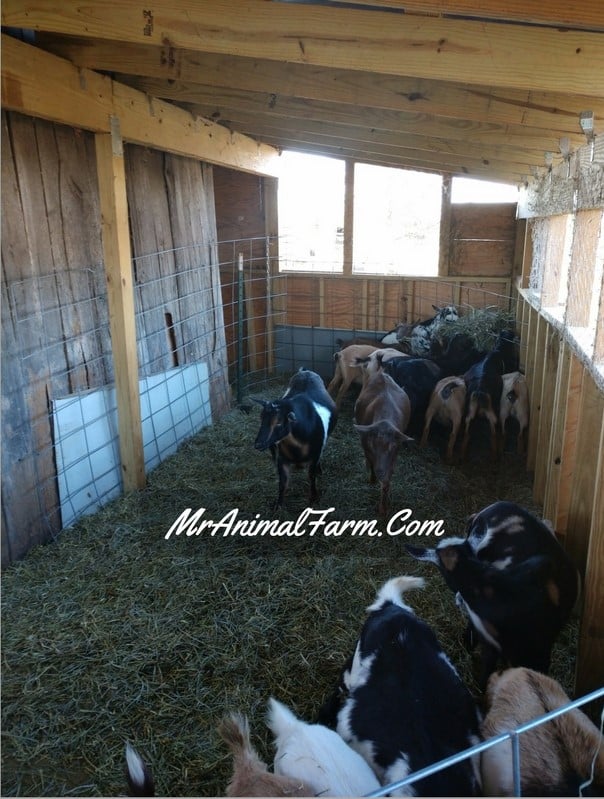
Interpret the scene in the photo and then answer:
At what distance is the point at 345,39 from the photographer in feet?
9.33

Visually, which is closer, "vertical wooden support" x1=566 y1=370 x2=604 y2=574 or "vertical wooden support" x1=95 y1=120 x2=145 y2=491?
"vertical wooden support" x1=566 y1=370 x2=604 y2=574

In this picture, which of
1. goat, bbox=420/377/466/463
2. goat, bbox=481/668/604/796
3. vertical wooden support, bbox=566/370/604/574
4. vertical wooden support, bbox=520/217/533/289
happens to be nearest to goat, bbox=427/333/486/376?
goat, bbox=420/377/466/463

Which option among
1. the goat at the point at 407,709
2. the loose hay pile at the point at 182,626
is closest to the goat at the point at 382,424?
the loose hay pile at the point at 182,626

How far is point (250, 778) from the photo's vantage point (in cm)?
219

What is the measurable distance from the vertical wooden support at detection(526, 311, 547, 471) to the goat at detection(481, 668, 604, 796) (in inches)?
121

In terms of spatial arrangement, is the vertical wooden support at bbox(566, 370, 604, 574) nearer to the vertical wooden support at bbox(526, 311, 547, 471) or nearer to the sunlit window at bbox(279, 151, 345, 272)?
the vertical wooden support at bbox(526, 311, 547, 471)

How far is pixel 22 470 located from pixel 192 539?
1.35m

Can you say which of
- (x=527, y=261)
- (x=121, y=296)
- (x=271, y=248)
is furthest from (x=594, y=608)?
(x=271, y=248)

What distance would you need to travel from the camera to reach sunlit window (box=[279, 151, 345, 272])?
30.7 ft

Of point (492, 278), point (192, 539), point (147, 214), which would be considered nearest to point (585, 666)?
point (192, 539)

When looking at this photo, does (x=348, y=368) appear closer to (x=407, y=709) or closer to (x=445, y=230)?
(x=445, y=230)

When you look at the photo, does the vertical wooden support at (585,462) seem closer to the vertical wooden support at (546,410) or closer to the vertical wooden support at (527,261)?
the vertical wooden support at (546,410)

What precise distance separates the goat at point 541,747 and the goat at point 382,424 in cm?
263

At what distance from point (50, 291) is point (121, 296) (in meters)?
0.54
